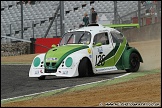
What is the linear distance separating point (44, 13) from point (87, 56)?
Answer: 86.5ft

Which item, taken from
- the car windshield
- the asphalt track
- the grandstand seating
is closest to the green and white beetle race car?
the car windshield

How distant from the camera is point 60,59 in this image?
A: 15.0 metres

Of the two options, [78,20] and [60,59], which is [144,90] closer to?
[60,59]

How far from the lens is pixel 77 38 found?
54.1 ft

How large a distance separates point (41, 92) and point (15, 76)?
532 cm

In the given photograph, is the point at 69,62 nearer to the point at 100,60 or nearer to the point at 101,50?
the point at 100,60

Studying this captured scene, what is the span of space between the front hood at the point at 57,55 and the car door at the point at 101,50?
601 mm

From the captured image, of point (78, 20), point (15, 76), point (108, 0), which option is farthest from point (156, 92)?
point (108, 0)

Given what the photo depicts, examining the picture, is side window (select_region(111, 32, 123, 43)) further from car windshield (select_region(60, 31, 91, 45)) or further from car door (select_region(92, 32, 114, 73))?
car windshield (select_region(60, 31, 91, 45))

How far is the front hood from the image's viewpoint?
593 inches

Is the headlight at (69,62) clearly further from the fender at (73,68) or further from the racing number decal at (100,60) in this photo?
the racing number decal at (100,60)

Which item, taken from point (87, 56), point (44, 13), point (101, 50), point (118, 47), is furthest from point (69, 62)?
point (44, 13)

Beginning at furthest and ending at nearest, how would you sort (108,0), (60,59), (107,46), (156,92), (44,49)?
(108,0), (44,49), (107,46), (60,59), (156,92)

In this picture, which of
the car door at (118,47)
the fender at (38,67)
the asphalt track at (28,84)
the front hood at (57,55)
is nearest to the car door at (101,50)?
the car door at (118,47)
